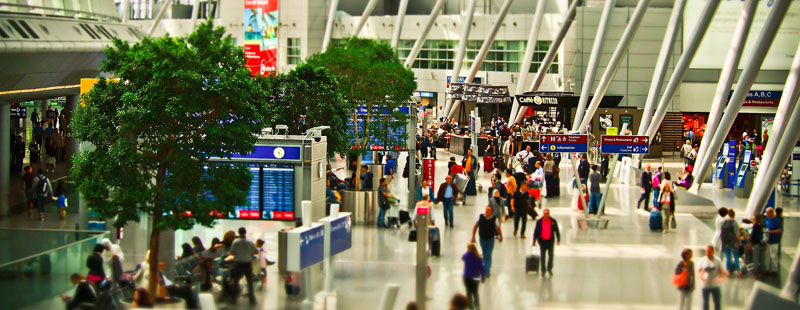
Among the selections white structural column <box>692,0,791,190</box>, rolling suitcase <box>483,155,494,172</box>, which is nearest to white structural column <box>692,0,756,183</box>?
white structural column <box>692,0,791,190</box>

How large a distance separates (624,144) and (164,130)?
13.2 m

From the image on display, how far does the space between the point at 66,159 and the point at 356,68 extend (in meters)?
12.0

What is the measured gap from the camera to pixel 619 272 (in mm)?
17500

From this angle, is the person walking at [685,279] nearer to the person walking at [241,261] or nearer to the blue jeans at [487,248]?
the blue jeans at [487,248]

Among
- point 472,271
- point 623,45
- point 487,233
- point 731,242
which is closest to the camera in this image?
point 472,271

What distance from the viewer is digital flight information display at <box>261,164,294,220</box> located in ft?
62.6

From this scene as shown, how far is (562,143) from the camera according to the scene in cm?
2447

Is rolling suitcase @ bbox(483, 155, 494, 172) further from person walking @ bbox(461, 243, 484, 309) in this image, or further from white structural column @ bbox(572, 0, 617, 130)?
person walking @ bbox(461, 243, 484, 309)

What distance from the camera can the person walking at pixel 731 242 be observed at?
56.2 feet

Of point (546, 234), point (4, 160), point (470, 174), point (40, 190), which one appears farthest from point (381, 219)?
point (4, 160)

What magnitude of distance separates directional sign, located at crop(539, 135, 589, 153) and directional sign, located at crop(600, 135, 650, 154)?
666 millimetres

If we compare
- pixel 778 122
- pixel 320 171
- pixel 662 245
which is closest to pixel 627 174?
pixel 778 122

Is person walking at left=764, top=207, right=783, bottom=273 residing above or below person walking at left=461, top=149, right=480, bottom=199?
below

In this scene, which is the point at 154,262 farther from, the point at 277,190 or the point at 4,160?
the point at 4,160
